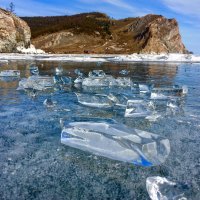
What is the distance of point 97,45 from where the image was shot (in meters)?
122

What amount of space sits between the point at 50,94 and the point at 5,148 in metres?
5.78

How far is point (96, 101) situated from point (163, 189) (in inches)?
210

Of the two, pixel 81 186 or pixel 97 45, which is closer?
pixel 81 186

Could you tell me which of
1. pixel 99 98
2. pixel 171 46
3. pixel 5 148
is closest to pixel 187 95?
pixel 99 98

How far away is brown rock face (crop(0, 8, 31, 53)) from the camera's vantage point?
259 ft

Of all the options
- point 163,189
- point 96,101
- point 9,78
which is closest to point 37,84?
point 96,101

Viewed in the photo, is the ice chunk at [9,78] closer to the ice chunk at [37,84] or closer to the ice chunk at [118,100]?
the ice chunk at [37,84]

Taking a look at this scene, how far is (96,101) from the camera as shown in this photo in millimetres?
8906

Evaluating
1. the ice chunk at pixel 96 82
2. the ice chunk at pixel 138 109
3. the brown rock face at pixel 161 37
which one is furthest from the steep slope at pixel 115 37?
the ice chunk at pixel 138 109

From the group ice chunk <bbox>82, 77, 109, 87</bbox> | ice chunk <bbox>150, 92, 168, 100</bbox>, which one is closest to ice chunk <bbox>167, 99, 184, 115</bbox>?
ice chunk <bbox>150, 92, 168, 100</bbox>

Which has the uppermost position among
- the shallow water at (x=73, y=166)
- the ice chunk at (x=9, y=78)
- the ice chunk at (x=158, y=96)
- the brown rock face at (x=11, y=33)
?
the brown rock face at (x=11, y=33)

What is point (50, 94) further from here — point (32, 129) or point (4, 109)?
point (32, 129)

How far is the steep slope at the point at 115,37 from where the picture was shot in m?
119

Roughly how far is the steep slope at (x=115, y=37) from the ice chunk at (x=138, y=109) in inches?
4106
